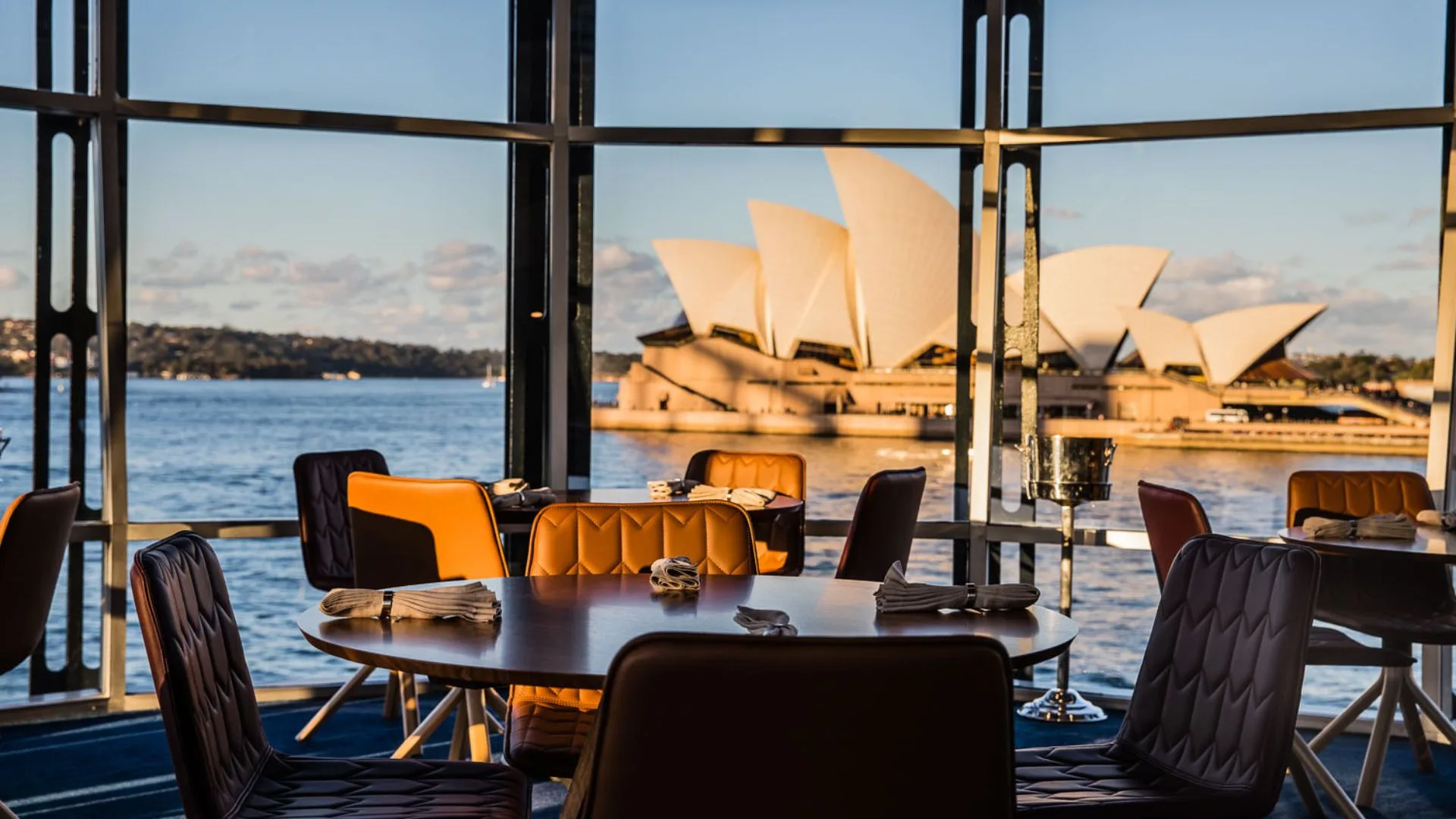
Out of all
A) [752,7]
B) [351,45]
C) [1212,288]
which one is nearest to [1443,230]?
[1212,288]

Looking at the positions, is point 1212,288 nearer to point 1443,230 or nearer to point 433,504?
point 1443,230

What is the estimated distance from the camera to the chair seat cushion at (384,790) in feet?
6.36

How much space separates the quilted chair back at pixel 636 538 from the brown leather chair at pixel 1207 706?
898 mm

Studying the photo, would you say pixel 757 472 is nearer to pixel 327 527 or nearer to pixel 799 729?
pixel 327 527

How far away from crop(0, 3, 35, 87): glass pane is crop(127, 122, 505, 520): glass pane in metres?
2.17

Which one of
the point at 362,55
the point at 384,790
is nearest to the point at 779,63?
the point at 362,55

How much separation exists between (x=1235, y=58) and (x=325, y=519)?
3987 millimetres

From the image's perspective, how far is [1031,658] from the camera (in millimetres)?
1811

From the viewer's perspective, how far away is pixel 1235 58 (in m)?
5.36

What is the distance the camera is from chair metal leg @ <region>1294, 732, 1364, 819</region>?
328cm

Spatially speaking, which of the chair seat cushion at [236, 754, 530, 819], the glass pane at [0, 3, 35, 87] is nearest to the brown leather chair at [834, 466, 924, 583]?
the chair seat cushion at [236, 754, 530, 819]

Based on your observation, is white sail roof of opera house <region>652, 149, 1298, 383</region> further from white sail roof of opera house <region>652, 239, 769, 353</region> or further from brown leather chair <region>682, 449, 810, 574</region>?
brown leather chair <region>682, 449, 810, 574</region>

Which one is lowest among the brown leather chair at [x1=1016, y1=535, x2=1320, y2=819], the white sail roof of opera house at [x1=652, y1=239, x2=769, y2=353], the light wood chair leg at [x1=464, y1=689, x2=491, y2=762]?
the light wood chair leg at [x1=464, y1=689, x2=491, y2=762]

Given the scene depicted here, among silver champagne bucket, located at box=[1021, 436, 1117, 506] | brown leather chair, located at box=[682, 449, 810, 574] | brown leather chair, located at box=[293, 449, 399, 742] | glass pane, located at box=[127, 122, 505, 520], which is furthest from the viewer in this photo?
glass pane, located at box=[127, 122, 505, 520]
